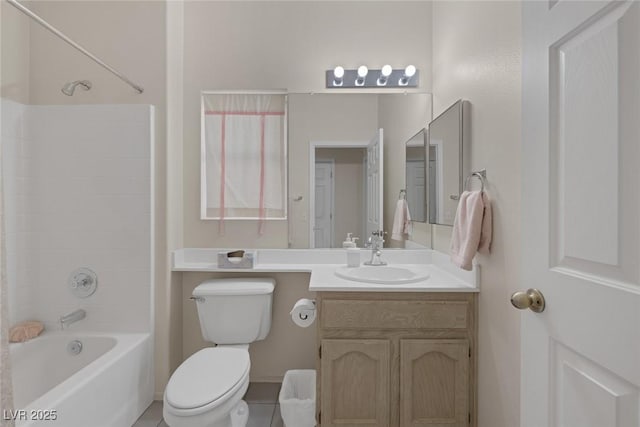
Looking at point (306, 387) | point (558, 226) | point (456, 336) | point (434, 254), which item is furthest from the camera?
point (434, 254)

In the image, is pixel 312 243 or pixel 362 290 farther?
pixel 312 243

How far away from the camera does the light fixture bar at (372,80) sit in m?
2.34

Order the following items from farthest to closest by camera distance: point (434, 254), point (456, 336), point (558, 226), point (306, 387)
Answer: point (434, 254)
point (306, 387)
point (456, 336)
point (558, 226)

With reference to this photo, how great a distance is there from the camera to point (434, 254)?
2258 millimetres

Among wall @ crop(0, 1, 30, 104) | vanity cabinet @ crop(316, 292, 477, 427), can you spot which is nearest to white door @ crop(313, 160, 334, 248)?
vanity cabinet @ crop(316, 292, 477, 427)

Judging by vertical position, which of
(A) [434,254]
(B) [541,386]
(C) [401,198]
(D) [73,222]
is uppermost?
(C) [401,198]

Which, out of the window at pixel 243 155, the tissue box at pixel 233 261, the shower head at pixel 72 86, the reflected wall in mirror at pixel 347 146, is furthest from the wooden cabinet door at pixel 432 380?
the shower head at pixel 72 86

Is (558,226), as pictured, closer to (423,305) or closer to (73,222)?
(423,305)

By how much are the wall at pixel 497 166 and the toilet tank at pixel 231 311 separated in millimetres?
1232

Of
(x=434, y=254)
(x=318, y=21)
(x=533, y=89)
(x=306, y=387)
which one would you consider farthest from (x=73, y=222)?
(x=533, y=89)

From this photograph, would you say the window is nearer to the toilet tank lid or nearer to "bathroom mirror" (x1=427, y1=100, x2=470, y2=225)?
the toilet tank lid

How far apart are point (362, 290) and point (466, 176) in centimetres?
79

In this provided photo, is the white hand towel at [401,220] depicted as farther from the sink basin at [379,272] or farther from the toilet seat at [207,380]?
the toilet seat at [207,380]

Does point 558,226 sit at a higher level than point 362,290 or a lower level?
higher
